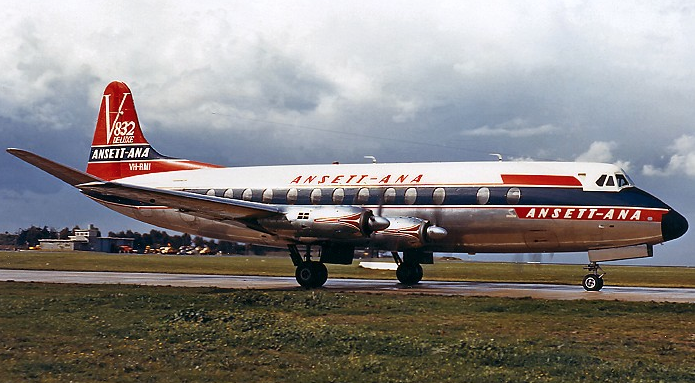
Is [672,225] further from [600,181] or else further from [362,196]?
[362,196]

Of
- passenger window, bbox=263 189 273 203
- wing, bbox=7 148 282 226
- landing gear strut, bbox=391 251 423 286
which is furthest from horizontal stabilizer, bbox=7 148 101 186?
landing gear strut, bbox=391 251 423 286

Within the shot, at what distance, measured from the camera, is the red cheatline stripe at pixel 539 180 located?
25.9 m

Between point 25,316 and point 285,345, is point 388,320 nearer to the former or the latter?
point 285,345

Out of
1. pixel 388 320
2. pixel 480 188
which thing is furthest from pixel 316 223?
pixel 388 320

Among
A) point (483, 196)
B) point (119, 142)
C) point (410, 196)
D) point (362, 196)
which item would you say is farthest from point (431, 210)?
point (119, 142)

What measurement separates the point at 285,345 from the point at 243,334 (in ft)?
4.91

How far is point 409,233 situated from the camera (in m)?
26.2

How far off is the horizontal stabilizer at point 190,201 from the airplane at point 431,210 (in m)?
0.04

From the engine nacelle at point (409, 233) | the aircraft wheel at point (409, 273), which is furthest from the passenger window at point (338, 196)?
the aircraft wheel at point (409, 273)

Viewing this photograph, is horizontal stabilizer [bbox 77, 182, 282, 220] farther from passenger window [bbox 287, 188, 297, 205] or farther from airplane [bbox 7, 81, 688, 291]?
passenger window [bbox 287, 188, 297, 205]

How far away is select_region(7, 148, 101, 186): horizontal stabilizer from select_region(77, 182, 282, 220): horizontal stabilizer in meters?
0.38

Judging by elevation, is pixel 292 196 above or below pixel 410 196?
above

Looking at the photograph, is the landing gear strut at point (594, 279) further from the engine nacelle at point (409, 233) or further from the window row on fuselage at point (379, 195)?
the engine nacelle at point (409, 233)

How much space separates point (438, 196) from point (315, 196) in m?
5.09
